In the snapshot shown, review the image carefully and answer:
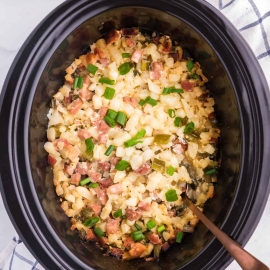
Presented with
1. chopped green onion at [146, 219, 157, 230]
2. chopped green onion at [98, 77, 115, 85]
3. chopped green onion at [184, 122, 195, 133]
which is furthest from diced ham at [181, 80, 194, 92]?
chopped green onion at [146, 219, 157, 230]

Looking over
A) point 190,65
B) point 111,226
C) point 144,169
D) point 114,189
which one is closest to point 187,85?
point 190,65

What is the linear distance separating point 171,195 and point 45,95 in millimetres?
491

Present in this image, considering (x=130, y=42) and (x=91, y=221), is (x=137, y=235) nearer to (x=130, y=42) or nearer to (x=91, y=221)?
(x=91, y=221)

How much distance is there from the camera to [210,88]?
162 cm

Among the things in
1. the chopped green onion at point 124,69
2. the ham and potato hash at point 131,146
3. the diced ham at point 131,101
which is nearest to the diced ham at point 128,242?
the ham and potato hash at point 131,146

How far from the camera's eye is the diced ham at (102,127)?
1571mm

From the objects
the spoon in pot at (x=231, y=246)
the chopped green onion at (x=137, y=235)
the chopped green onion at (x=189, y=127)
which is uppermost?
the chopped green onion at (x=189, y=127)

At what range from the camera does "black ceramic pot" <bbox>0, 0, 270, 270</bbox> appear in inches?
55.0

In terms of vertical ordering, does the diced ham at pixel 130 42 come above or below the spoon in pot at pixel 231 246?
above

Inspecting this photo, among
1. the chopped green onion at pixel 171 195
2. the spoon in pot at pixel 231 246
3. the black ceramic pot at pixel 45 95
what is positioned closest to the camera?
the spoon in pot at pixel 231 246

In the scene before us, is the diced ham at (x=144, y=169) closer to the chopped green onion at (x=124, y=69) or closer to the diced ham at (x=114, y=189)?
the diced ham at (x=114, y=189)

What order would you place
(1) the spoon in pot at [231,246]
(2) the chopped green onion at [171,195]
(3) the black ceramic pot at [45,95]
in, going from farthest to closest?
(2) the chopped green onion at [171,195] → (3) the black ceramic pot at [45,95] → (1) the spoon in pot at [231,246]

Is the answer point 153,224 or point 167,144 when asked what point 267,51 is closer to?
point 167,144

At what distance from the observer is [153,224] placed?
1.57 m
